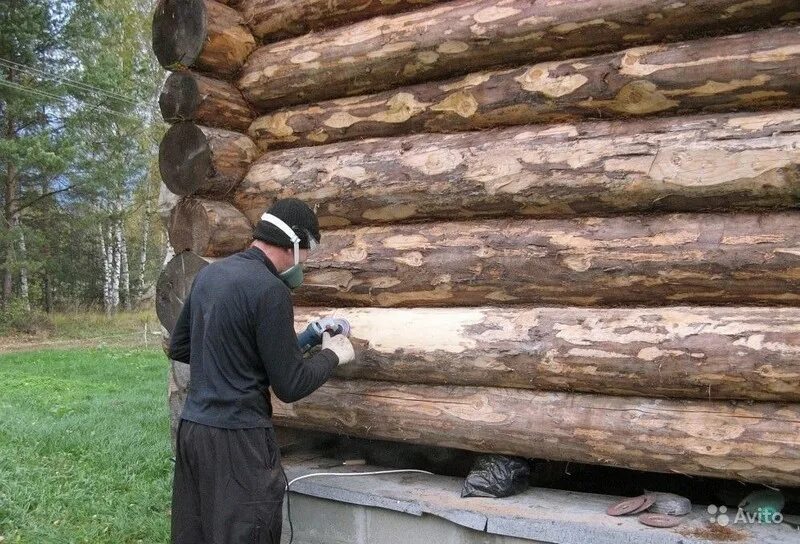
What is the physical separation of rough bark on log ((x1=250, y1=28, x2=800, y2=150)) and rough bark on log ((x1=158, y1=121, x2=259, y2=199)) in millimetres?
508

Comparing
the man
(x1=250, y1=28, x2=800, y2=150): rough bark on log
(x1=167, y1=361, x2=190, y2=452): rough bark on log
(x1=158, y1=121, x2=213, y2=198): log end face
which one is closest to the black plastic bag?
the man

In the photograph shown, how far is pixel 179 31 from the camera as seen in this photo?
202 inches

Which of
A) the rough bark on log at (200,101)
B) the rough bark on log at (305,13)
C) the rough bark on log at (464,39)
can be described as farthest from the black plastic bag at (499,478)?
the rough bark on log at (200,101)

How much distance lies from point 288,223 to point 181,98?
176 centimetres

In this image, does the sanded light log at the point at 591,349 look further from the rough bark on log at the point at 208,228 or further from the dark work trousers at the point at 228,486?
the rough bark on log at the point at 208,228

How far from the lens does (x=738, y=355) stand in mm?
3467

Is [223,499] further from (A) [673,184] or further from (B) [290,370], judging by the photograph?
(A) [673,184]

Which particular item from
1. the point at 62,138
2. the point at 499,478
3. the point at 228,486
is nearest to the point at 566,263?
the point at 499,478

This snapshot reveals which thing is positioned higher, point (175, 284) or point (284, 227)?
point (284, 227)

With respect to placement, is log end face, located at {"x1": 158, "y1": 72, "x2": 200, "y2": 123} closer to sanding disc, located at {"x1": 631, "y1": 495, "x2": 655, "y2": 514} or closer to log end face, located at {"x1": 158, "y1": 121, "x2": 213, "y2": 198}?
log end face, located at {"x1": 158, "y1": 121, "x2": 213, "y2": 198}

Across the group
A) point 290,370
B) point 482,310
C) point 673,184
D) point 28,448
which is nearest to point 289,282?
point 290,370

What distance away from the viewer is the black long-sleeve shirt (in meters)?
3.65

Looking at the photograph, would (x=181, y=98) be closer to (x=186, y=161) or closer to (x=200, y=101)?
(x=200, y=101)

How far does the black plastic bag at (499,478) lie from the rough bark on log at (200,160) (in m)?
2.52
